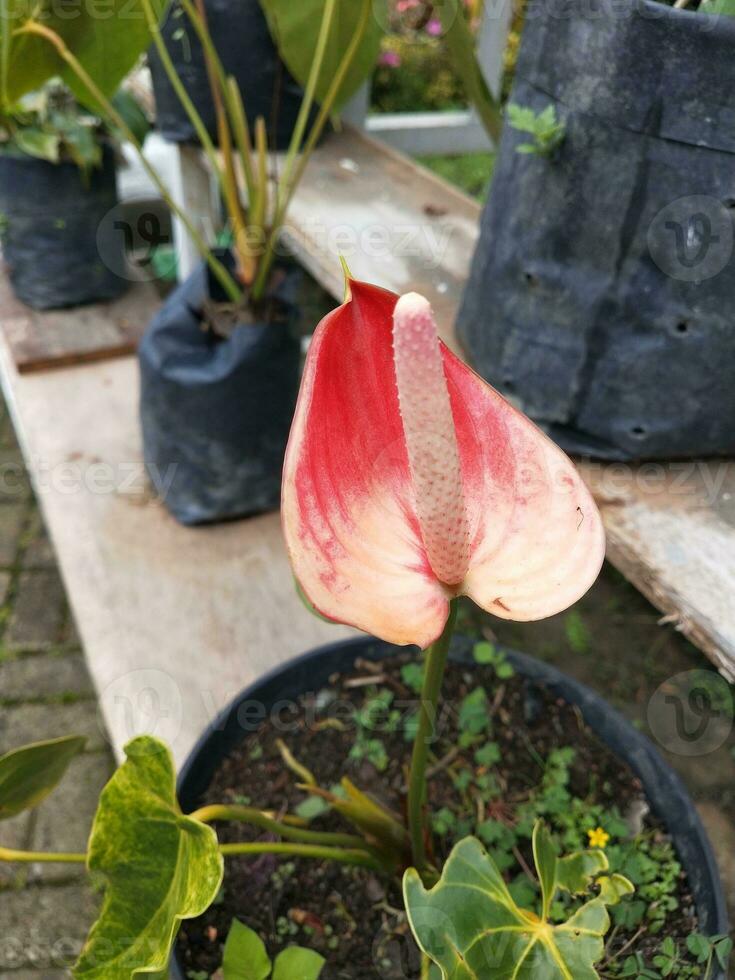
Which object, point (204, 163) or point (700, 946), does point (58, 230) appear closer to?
point (204, 163)

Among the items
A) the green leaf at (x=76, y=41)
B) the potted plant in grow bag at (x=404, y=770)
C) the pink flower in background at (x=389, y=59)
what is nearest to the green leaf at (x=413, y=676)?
the potted plant in grow bag at (x=404, y=770)

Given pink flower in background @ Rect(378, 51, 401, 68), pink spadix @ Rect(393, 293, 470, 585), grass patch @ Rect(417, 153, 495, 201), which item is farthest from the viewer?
pink flower in background @ Rect(378, 51, 401, 68)

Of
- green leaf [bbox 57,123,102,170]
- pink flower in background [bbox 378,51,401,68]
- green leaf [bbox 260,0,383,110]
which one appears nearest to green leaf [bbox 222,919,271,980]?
green leaf [bbox 260,0,383,110]

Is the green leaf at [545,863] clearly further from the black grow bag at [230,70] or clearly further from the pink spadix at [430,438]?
the black grow bag at [230,70]

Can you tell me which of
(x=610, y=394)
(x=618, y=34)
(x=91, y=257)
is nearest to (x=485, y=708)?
(x=610, y=394)

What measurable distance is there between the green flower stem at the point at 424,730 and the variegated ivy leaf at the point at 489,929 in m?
0.08

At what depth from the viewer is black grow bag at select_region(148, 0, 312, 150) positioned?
1.15 m

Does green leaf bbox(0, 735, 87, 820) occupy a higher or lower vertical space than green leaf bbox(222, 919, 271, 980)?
higher

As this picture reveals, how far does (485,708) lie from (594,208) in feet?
1.46

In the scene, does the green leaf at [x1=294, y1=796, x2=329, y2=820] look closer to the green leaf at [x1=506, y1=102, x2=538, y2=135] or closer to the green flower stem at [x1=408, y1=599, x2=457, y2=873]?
the green flower stem at [x1=408, y1=599, x2=457, y2=873]

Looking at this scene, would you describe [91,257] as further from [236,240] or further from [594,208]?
[594,208]

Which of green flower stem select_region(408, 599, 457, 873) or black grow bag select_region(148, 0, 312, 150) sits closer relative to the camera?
green flower stem select_region(408, 599, 457, 873)

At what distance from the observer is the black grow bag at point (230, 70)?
115cm

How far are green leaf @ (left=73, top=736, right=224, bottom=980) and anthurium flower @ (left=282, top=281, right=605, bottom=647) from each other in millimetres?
172
